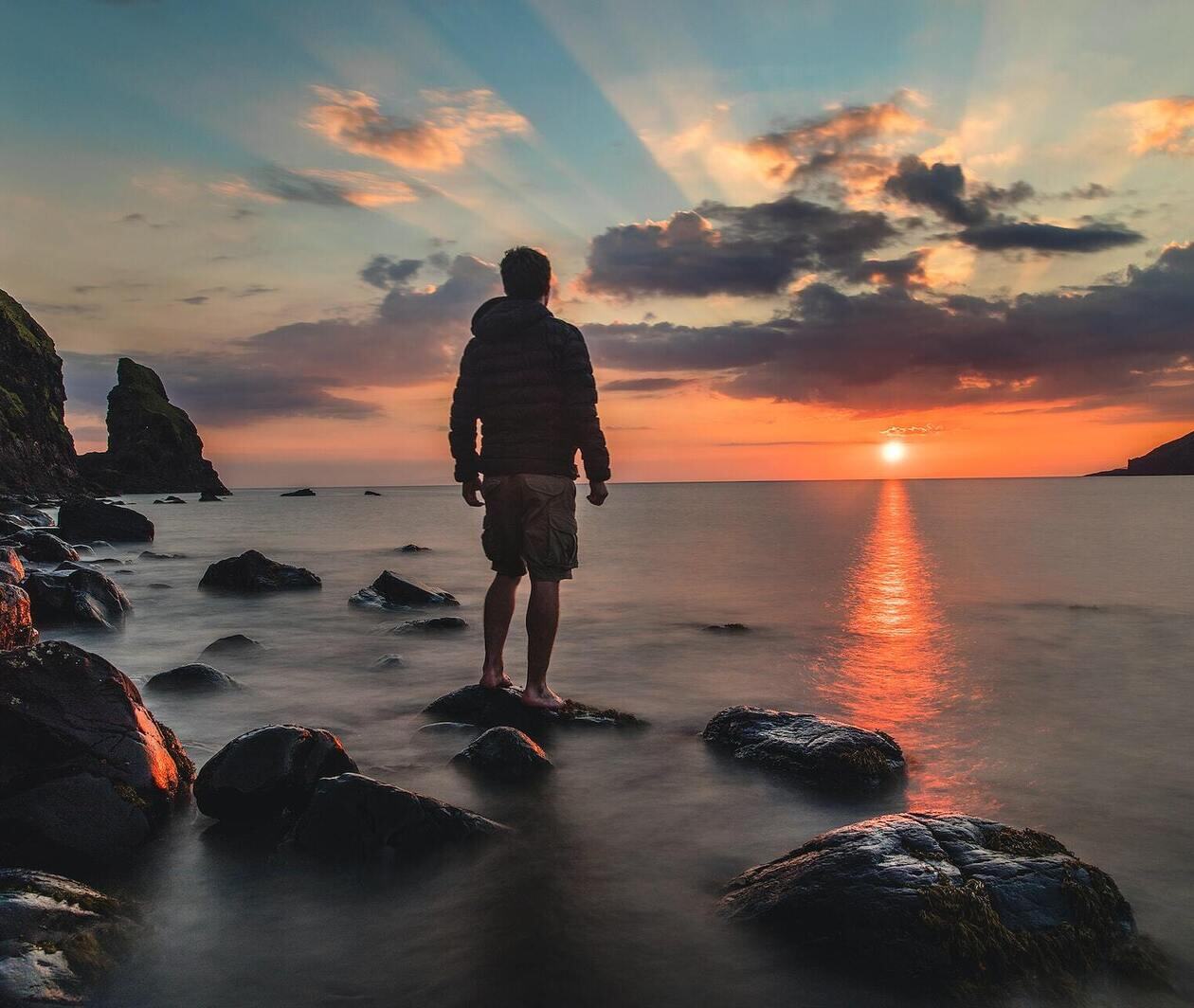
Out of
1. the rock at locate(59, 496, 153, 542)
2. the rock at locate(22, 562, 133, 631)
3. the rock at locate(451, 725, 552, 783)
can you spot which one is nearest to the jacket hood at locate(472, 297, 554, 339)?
the rock at locate(451, 725, 552, 783)

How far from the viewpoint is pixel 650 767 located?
5672 mm

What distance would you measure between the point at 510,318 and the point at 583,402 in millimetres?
887

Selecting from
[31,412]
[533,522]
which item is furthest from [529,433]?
[31,412]

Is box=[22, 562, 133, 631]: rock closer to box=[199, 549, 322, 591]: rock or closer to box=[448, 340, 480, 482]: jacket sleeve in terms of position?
box=[199, 549, 322, 591]: rock

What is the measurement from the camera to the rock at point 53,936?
2.73m

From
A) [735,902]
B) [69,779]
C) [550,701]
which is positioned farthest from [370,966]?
[550,701]

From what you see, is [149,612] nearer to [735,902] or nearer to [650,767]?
[650,767]

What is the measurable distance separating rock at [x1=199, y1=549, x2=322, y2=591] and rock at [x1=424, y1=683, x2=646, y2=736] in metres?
10.8

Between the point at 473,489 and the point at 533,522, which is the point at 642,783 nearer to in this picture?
the point at 533,522

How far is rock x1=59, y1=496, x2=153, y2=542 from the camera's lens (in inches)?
1101

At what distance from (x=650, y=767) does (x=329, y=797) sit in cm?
232

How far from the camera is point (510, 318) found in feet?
21.3

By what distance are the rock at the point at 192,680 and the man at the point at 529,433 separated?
305cm

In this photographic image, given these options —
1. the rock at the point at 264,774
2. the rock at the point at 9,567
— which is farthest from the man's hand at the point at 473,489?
the rock at the point at 9,567
